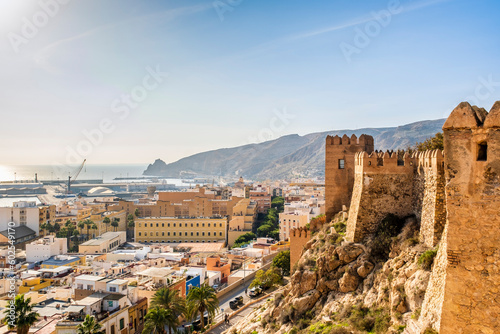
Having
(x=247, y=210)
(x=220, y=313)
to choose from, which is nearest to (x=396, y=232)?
(x=220, y=313)

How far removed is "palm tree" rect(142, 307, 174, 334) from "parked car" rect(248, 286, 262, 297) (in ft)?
27.2

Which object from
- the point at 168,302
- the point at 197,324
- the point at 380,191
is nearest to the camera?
the point at 380,191

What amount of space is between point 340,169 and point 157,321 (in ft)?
43.2

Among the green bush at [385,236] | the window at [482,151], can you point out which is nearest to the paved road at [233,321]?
the green bush at [385,236]

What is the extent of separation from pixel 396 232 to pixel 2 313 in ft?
78.9

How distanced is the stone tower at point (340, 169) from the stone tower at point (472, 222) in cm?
1505

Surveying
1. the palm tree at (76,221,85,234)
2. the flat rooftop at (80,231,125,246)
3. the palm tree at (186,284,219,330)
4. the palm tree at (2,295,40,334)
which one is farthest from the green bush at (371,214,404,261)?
the palm tree at (76,221,85,234)

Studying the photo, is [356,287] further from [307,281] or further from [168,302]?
[168,302]

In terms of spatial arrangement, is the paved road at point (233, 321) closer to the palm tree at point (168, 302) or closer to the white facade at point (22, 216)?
the palm tree at point (168, 302)

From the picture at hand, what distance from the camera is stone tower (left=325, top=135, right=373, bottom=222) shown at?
21734mm

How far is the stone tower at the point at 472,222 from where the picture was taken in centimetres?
630

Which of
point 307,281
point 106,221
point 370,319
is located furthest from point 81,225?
point 370,319

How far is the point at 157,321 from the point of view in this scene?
22.2 m

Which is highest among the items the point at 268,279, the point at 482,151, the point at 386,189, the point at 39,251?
the point at 482,151
